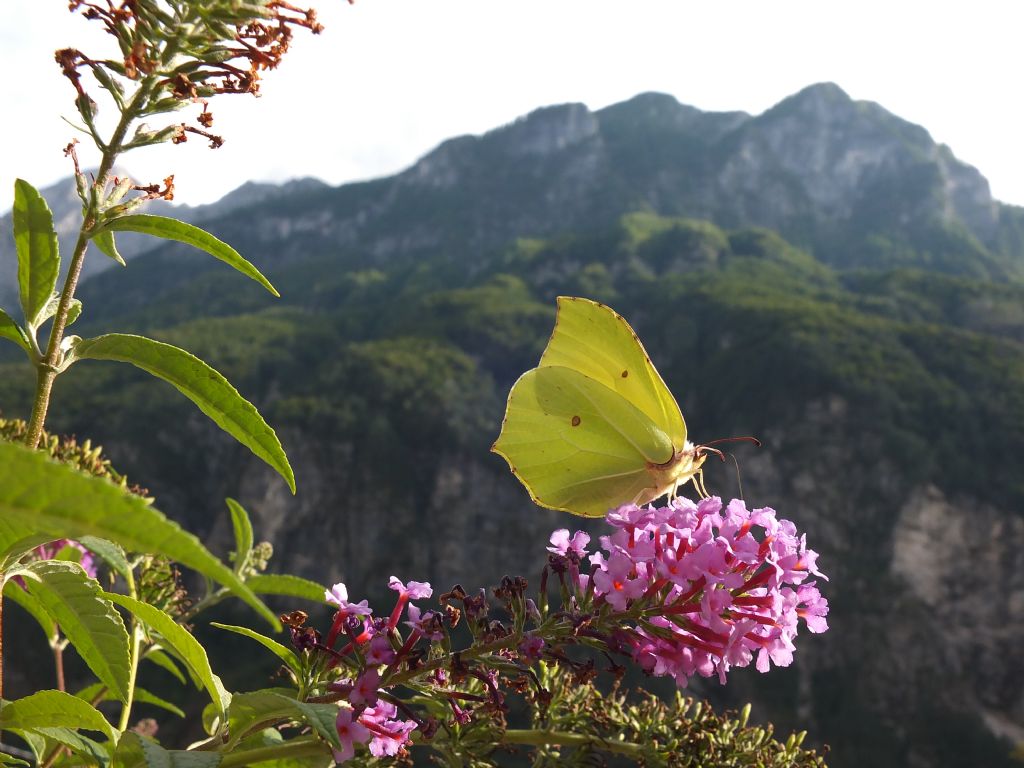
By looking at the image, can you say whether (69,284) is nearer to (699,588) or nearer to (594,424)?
(699,588)

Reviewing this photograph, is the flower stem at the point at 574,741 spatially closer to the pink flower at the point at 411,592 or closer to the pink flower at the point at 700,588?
the pink flower at the point at 700,588

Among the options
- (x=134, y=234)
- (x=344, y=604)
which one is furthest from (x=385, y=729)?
(x=134, y=234)

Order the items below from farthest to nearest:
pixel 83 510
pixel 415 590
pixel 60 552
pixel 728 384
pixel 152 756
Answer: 1. pixel 728 384
2. pixel 60 552
3. pixel 415 590
4. pixel 152 756
5. pixel 83 510

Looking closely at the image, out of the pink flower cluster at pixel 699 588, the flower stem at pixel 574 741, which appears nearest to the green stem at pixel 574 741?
the flower stem at pixel 574 741

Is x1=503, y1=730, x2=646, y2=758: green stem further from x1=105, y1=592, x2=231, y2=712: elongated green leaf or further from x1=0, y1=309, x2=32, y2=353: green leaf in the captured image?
x1=0, y1=309, x2=32, y2=353: green leaf

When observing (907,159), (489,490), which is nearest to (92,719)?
(489,490)
